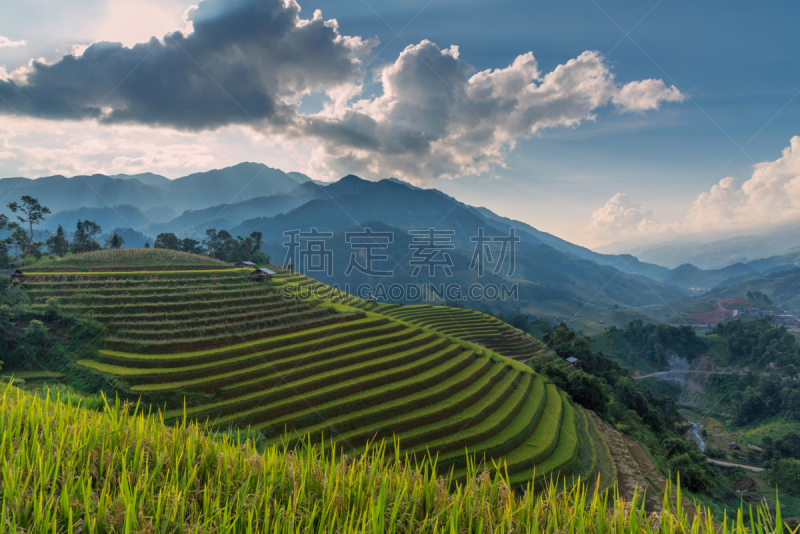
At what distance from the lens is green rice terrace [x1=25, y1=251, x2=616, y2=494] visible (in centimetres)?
1488

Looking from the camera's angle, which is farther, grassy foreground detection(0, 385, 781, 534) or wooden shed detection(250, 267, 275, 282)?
wooden shed detection(250, 267, 275, 282)

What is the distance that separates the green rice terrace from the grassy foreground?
8558 millimetres

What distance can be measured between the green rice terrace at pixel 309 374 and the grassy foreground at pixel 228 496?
856 centimetres

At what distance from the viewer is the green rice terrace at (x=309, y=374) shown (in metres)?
14.9

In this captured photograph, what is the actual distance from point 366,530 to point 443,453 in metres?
13.5

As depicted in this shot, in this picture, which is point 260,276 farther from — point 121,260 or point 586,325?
point 586,325

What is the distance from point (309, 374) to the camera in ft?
57.5

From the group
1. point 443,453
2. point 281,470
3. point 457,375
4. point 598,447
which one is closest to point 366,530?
point 281,470
